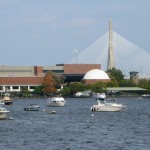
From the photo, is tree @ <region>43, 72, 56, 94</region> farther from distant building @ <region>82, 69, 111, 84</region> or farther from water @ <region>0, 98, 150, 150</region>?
water @ <region>0, 98, 150, 150</region>

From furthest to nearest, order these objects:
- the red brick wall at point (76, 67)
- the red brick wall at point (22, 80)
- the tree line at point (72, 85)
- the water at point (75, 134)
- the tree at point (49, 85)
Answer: the red brick wall at point (76, 67) < the red brick wall at point (22, 80) < the tree at point (49, 85) < the tree line at point (72, 85) < the water at point (75, 134)

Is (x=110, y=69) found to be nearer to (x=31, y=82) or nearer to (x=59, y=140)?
(x=31, y=82)

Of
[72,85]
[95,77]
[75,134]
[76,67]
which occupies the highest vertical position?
[76,67]

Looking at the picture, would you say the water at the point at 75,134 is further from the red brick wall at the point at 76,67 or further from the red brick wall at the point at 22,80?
the red brick wall at the point at 76,67

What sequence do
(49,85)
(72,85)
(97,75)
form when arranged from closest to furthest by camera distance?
(49,85)
(72,85)
(97,75)

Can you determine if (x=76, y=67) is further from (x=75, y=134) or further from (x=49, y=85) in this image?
(x=75, y=134)

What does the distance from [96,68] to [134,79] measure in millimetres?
9826

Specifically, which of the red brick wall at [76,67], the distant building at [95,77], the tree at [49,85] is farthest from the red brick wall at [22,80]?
the distant building at [95,77]

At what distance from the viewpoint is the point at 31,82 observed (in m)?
191

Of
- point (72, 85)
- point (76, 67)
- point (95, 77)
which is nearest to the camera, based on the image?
point (72, 85)

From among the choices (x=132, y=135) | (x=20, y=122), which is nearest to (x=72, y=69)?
(x=20, y=122)

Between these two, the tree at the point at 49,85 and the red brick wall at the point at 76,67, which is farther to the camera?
the red brick wall at the point at 76,67

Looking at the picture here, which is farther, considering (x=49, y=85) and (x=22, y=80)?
(x=22, y=80)

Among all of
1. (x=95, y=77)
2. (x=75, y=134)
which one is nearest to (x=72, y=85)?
(x=95, y=77)
